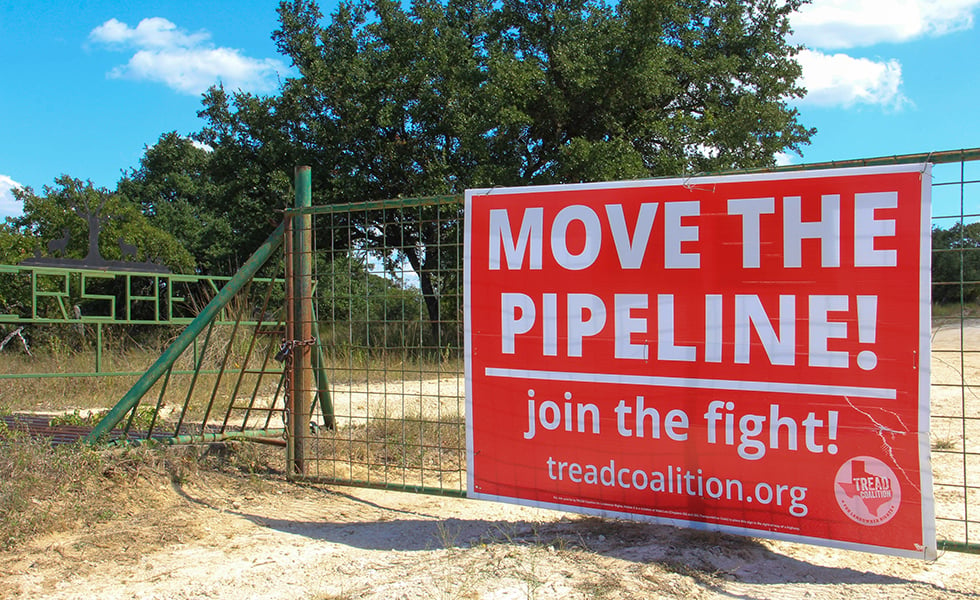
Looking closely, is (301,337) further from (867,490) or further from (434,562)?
(867,490)

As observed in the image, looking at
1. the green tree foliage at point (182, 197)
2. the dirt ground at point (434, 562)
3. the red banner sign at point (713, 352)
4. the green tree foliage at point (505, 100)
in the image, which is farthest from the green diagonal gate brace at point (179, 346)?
the green tree foliage at point (182, 197)

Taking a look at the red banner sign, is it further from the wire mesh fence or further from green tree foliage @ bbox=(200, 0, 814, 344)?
green tree foliage @ bbox=(200, 0, 814, 344)

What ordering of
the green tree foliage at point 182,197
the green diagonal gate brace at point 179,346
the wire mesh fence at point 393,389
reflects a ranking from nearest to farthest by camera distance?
1. the wire mesh fence at point 393,389
2. the green diagonal gate brace at point 179,346
3. the green tree foliage at point 182,197

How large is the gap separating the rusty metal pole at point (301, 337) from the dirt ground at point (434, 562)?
2.52 feet

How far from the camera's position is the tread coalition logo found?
11.9 ft

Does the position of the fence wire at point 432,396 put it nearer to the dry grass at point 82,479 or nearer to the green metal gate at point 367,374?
the green metal gate at point 367,374

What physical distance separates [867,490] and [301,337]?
3.89 meters

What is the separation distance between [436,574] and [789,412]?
1.96 m

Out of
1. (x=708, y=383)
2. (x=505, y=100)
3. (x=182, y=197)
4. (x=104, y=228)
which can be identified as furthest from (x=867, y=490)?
(x=182, y=197)

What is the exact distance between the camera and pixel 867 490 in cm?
367

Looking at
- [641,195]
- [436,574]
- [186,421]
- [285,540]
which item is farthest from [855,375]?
[186,421]

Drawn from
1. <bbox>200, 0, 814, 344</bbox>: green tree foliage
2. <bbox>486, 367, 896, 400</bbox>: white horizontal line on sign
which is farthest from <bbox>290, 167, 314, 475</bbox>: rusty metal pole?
<bbox>200, 0, 814, 344</bbox>: green tree foliage

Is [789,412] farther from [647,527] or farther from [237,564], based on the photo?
[237,564]

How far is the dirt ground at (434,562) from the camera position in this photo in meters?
3.56
